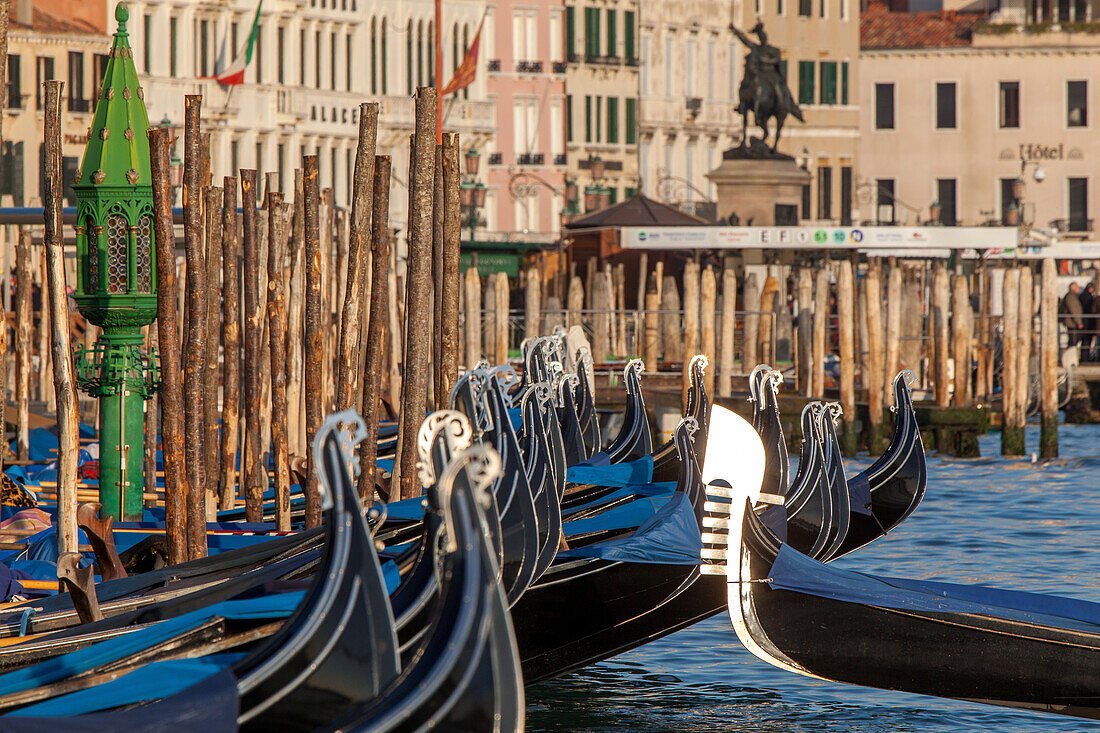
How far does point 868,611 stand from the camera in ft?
24.7

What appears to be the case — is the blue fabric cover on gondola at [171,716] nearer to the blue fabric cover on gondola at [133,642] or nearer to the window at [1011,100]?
the blue fabric cover on gondola at [133,642]

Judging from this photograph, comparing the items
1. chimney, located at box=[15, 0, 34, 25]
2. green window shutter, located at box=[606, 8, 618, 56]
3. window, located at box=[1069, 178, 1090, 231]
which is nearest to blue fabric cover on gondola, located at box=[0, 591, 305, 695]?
chimney, located at box=[15, 0, 34, 25]

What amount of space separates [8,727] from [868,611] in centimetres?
390

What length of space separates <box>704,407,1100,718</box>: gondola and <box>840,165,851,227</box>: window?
107 feet

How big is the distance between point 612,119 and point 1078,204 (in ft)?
30.5

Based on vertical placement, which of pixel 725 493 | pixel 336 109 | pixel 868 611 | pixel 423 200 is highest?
pixel 336 109

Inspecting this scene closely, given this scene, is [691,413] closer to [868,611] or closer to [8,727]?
[868,611]

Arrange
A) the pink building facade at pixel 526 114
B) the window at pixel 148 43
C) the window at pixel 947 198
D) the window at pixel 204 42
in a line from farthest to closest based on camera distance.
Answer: the window at pixel 947 198 → the pink building facade at pixel 526 114 → the window at pixel 204 42 → the window at pixel 148 43

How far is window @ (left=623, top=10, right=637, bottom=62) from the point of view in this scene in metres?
37.9

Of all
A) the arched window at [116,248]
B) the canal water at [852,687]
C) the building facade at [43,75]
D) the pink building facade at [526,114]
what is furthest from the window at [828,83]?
the arched window at [116,248]

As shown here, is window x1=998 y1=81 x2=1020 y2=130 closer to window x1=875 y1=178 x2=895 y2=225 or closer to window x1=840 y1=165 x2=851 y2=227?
window x1=875 y1=178 x2=895 y2=225

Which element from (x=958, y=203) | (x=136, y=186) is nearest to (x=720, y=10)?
(x=958, y=203)

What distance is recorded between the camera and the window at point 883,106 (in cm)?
3991

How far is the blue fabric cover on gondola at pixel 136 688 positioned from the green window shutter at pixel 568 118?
106 ft
